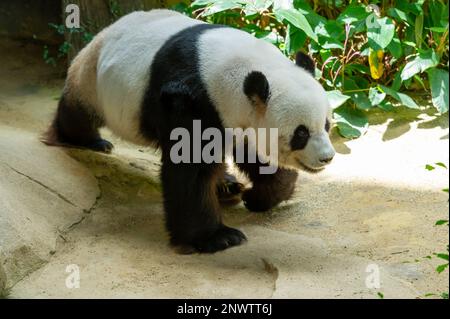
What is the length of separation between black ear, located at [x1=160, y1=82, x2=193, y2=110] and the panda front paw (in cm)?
83

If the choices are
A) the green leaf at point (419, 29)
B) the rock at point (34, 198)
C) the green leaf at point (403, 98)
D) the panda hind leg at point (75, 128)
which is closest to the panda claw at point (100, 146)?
the panda hind leg at point (75, 128)

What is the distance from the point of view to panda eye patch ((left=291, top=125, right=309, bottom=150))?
3.93 metres

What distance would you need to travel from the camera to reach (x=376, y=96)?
575cm

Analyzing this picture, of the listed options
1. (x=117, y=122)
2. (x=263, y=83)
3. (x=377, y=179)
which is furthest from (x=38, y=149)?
(x=377, y=179)

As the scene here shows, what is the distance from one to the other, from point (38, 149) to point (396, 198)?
265 centimetres

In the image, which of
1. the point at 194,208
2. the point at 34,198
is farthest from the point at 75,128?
the point at 194,208

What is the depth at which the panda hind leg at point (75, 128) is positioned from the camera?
17.2 feet

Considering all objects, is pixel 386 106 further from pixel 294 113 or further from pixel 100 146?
pixel 100 146

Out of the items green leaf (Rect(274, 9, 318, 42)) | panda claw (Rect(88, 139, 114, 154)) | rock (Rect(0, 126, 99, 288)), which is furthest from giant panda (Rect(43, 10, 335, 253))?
green leaf (Rect(274, 9, 318, 42))

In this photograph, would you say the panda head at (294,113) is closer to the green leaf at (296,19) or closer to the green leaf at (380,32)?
the green leaf at (296,19)

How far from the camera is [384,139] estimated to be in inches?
222

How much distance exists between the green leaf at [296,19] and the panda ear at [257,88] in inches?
64.0

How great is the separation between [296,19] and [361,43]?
0.99 meters
